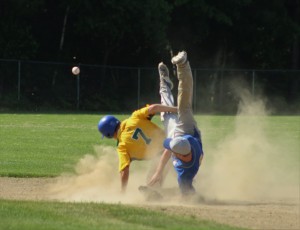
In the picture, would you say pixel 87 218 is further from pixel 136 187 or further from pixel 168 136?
pixel 136 187

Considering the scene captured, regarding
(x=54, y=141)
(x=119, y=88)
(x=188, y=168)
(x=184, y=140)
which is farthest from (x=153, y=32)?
(x=184, y=140)

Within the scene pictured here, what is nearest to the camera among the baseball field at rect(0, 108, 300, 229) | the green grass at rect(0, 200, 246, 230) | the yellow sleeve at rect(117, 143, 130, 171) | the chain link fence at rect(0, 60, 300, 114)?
the green grass at rect(0, 200, 246, 230)

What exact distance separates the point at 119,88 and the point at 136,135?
31.8 meters

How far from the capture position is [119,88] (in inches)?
1716

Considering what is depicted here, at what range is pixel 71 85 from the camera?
41.9m

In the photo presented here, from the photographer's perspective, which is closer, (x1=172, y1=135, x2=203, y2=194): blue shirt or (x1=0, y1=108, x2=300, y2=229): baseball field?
(x1=0, y1=108, x2=300, y2=229): baseball field

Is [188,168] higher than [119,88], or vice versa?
[119,88]

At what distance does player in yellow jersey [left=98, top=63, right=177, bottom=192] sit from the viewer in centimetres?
1172

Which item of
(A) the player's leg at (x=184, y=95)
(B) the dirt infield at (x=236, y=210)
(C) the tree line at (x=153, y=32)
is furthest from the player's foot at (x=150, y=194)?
(C) the tree line at (x=153, y=32)

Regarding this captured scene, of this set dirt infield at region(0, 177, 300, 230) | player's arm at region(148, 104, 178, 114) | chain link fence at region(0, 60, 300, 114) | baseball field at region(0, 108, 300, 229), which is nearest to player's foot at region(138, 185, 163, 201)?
baseball field at region(0, 108, 300, 229)

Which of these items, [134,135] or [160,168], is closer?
[134,135]

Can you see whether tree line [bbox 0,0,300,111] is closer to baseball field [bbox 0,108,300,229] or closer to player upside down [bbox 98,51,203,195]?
baseball field [bbox 0,108,300,229]

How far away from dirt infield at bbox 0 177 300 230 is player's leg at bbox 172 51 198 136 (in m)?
1.08

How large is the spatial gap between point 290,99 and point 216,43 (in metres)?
5.98
